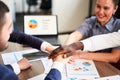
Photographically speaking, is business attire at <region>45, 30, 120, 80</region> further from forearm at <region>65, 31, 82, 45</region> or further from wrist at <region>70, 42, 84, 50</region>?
forearm at <region>65, 31, 82, 45</region>

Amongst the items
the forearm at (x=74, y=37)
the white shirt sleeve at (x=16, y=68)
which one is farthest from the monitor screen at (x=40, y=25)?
the white shirt sleeve at (x=16, y=68)

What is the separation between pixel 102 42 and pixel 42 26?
2.05 feet

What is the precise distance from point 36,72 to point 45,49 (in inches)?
8.9

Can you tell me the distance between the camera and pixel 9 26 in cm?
106

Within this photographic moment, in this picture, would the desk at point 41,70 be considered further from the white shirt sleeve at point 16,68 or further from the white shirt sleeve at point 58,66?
the white shirt sleeve at point 58,66

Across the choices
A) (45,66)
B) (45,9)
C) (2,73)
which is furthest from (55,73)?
(45,9)

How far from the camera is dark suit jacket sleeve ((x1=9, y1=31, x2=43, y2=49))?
1586 mm

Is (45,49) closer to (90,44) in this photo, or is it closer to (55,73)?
(90,44)

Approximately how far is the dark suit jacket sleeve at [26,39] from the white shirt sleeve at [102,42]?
0.34 m

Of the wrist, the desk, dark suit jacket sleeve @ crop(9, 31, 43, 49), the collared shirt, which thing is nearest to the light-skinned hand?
the desk

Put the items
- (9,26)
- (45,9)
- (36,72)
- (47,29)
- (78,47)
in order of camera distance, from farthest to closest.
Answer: (45,9) → (47,29) → (78,47) → (36,72) → (9,26)

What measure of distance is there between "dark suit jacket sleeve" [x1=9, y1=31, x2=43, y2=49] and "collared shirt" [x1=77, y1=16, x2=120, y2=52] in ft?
1.66

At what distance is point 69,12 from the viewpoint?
155 inches

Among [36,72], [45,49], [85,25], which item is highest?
[85,25]
